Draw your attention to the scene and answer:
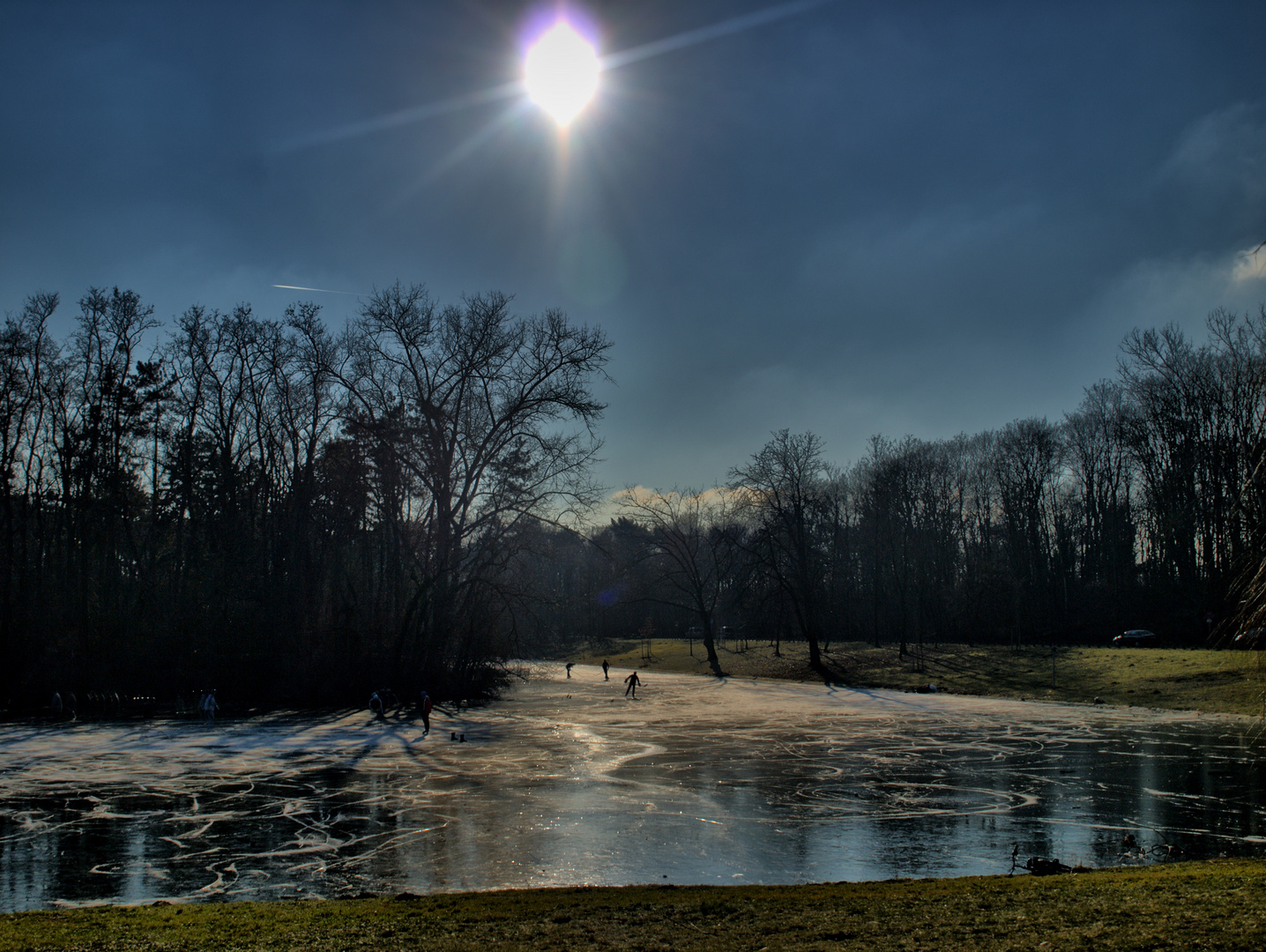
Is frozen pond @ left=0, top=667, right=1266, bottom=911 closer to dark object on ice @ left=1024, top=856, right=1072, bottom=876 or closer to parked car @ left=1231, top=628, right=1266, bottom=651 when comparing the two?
dark object on ice @ left=1024, top=856, right=1072, bottom=876

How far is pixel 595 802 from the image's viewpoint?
14406 mm

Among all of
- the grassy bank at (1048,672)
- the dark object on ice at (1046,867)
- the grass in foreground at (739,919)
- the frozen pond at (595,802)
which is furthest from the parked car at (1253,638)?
the grassy bank at (1048,672)

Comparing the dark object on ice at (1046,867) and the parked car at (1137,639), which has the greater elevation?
the dark object on ice at (1046,867)

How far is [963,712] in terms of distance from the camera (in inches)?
1167

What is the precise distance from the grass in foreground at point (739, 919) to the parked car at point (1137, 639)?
45240 mm

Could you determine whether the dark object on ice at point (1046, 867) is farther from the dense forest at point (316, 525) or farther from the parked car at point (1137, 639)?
the parked car at point (1137, 639)

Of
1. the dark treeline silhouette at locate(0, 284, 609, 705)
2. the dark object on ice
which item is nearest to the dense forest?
the dark treeline silhouette at locate(0, 284, 609, 705)

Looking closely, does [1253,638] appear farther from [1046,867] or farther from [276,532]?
[276,532]

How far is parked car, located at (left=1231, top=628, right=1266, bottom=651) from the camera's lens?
287 inches

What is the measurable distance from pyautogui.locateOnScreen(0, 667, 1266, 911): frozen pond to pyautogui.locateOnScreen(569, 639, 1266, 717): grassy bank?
4.49 m

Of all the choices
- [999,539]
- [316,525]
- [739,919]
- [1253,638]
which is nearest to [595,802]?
[739,919]

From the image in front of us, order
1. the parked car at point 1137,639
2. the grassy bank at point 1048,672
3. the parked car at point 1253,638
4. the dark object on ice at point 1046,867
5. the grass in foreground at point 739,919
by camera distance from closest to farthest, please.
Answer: the grass in foreground at point 739,919
the parked car at point 1253,638
the dark object on ice at point 1046,867
the grassy bank at point 1048,672
the parked car at point 1137,639

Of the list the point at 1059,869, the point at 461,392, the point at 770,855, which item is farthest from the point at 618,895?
the point at 461,392

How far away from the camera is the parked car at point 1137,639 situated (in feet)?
153
